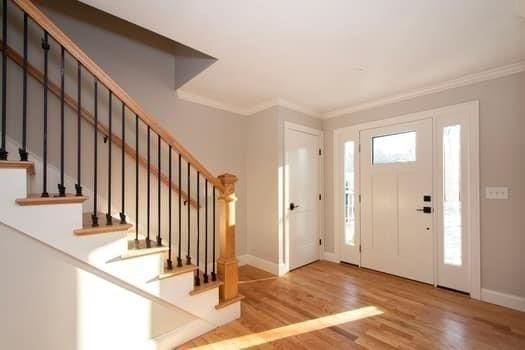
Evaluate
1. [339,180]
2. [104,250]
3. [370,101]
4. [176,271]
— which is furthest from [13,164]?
[370,101]

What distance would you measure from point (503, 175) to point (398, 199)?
1.05m

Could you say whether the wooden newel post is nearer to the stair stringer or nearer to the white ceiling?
the stair stringer

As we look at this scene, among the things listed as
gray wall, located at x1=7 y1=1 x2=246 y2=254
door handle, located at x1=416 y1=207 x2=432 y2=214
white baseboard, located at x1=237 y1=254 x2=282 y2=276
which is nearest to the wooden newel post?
gray wall, located at x1=7 y1=1 x2=246 y2=254

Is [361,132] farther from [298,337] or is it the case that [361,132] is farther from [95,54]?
[95,54]

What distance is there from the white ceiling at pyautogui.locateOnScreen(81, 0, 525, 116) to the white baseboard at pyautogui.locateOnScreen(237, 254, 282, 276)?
236 cm

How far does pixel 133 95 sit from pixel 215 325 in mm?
2511

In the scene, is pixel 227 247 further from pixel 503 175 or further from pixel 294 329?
pixel 503 175

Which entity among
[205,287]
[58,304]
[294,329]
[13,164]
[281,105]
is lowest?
[294,329]

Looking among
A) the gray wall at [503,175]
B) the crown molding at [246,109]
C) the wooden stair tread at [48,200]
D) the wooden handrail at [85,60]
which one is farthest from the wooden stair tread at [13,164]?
the gray wall at [503,175]

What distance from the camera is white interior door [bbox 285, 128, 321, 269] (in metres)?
3.55

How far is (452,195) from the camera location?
2867 millimetres

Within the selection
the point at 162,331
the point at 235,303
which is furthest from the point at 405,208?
the point at 162,331

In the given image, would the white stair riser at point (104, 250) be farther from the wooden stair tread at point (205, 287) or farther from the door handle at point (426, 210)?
the door handle at point (426, 210)

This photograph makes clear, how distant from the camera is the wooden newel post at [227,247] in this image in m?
2.23
